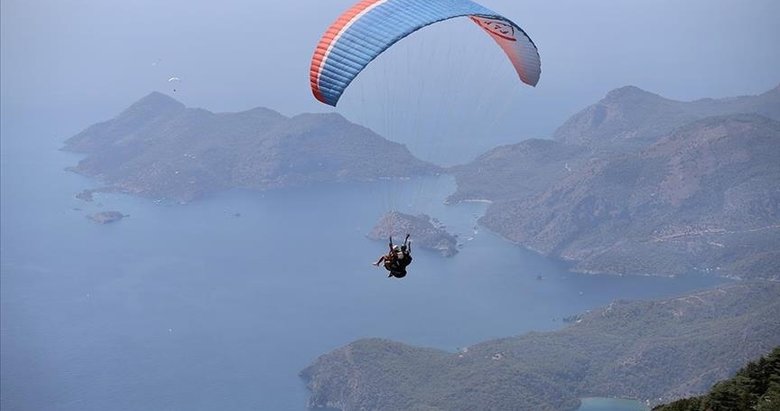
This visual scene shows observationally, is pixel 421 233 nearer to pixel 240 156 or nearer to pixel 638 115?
pixel 240 156

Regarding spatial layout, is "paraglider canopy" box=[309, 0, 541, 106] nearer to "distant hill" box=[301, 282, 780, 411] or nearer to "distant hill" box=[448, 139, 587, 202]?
"distant hill" box=[301, 282, 780, 411]

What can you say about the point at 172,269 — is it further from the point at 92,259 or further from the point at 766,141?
the point at 766,141

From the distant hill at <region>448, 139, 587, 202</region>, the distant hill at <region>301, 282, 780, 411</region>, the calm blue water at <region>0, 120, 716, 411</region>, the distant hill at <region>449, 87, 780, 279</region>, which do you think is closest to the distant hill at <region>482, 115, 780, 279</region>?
the distant hill at <region>449, 87, 780, 279</region>

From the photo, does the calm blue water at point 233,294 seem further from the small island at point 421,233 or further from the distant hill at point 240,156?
the distant hill at point 240,156

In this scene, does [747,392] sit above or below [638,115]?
below

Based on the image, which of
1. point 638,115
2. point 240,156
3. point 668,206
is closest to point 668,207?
point 668,206

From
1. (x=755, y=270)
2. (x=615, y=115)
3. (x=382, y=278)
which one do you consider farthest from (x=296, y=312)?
(x=615, y=115)
